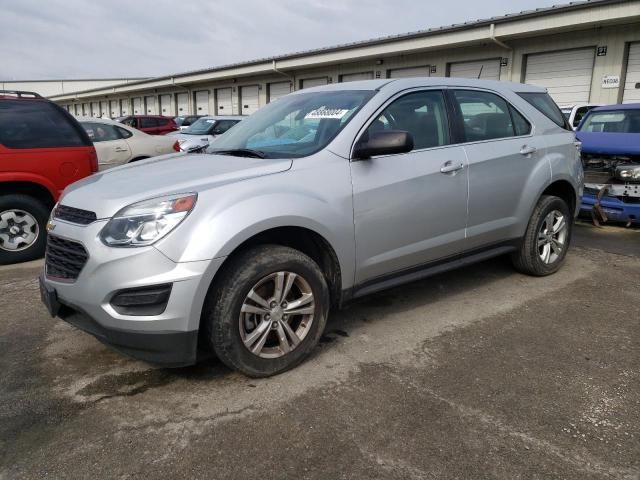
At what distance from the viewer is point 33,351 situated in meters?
3.52

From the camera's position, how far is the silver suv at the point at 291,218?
2.70 metres

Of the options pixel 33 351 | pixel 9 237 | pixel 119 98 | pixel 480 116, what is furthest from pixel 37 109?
pixel 119 98

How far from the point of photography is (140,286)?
2.64 meters

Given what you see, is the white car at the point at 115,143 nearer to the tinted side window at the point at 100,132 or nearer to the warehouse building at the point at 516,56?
the tinted side window at the point at 100,132

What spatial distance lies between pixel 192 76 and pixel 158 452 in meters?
32.5

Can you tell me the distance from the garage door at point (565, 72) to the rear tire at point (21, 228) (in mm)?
14625

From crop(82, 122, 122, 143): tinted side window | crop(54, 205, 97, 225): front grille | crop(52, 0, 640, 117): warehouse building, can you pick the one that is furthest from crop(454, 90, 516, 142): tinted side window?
crop(52, 0, 640, 117): warehouse building

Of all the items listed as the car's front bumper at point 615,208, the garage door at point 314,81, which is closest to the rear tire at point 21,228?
the car's front bumper at point 615,208

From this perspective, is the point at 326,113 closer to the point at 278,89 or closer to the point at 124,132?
the point at 124,132

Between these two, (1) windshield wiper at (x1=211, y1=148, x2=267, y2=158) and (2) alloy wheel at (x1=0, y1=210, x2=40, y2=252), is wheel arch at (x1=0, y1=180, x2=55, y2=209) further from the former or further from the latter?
(1) windshield wiper at (x1=211, y1=148, x2=267, y2=158)

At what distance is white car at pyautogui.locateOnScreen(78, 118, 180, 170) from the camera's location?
354 inches

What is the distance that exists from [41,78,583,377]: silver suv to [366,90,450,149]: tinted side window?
0.03ft

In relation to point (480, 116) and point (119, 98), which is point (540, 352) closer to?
point (480, 116)

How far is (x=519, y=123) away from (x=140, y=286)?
11.5 feet
